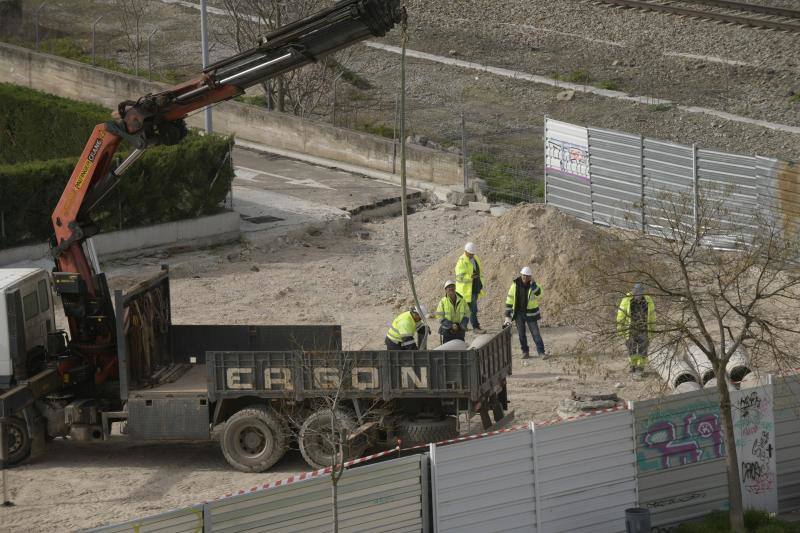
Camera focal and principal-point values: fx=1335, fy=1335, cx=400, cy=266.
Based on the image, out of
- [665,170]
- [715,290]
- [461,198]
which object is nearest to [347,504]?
[715,290]

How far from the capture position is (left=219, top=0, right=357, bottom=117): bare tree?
120 feet

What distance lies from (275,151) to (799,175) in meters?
15.5

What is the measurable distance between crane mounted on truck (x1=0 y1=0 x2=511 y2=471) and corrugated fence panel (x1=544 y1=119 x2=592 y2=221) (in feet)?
43.4

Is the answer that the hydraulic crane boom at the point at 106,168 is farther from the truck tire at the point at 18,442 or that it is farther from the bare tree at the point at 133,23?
the bare tree at the point at 133,23

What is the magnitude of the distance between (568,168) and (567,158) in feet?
0.77

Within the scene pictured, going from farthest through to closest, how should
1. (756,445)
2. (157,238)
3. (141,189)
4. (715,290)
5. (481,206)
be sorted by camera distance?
(481,206) → (157,238) → (141,189) → (715,290) → (756,445)

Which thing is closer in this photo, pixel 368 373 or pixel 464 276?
pixel 368 373

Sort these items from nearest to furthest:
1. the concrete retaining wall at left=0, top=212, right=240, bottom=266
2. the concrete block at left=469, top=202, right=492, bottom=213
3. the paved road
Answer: the concrete retaining wall at left=0, top=212, right=240, bottom=266
the paved road
the concrete block at left=469, top=202, right=492, bottom=213

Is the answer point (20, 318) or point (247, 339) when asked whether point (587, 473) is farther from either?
point (20, 318)

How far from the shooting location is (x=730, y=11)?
4056cm

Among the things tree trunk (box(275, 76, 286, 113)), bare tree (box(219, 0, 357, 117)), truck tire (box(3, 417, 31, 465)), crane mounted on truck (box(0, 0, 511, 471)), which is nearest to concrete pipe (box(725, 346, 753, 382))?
crane mounted on truck (box(0, 0, 511, 471))

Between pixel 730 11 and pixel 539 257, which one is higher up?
pixel 730 11

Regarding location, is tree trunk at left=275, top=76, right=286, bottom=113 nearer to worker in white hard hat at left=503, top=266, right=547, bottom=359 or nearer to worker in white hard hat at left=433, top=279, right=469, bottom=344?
worker in white hard hat at left=503, top=266, right=547, bottom=359

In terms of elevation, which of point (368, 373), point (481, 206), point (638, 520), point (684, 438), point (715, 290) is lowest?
point (638, 520)
